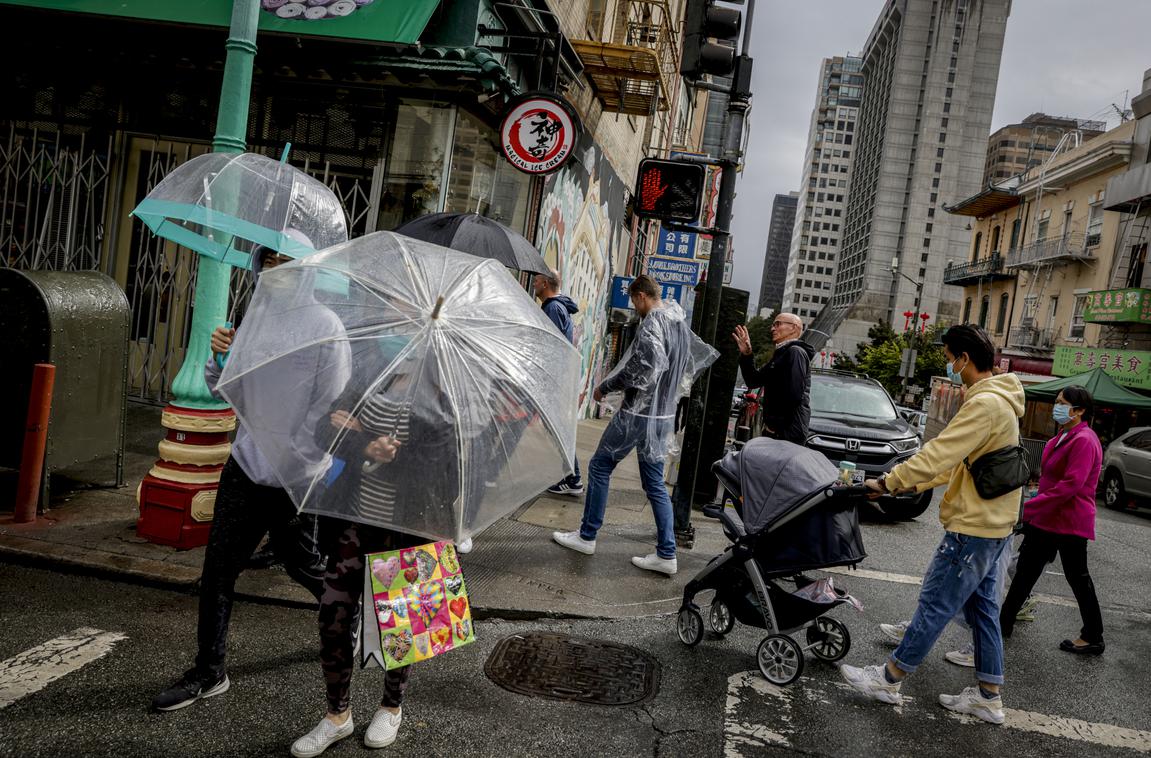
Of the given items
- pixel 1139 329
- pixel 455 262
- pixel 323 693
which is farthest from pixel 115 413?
pixel 1139 329

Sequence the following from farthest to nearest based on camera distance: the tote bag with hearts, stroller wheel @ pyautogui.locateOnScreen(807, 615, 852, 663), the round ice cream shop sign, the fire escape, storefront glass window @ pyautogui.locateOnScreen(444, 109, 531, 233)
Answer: the fire escape < storefront glass window @ pyautogui.locateOnScreen(444, 109, 531, 233) < the round ice cream shop sign < stroller wheel @ pyautogui.locateOnScreen(807, 615, 852, 663) < the tote bag with hearts

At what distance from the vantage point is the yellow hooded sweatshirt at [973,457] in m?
4.00

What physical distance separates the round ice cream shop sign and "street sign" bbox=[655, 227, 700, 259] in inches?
246

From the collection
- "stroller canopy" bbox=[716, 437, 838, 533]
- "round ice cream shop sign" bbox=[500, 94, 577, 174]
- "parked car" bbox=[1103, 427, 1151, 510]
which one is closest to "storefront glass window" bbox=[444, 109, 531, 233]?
"round ice cream shop sign" bbox=[500, 94, 577, 174]

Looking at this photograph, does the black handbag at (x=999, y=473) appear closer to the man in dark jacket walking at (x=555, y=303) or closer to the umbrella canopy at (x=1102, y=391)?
the man in dark jacket walking at (x=555, y=303)

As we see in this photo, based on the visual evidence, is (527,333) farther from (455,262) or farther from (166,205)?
(166,205)

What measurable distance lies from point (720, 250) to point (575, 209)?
6529mm

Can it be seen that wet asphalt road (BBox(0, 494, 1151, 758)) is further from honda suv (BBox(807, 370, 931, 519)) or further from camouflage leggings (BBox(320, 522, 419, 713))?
honda suv (BBox(807, 370, 931, 519))

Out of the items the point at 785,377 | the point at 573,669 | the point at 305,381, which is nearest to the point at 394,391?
the point at 305,381

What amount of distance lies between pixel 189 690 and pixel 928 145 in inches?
5567

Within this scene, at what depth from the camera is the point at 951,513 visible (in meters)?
4.20

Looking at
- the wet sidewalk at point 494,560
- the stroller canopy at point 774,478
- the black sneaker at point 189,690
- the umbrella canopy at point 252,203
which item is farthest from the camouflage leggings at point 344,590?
the stroller canopy at point 774,478

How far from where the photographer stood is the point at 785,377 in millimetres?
6750

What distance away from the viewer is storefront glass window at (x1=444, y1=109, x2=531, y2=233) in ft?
30.2
